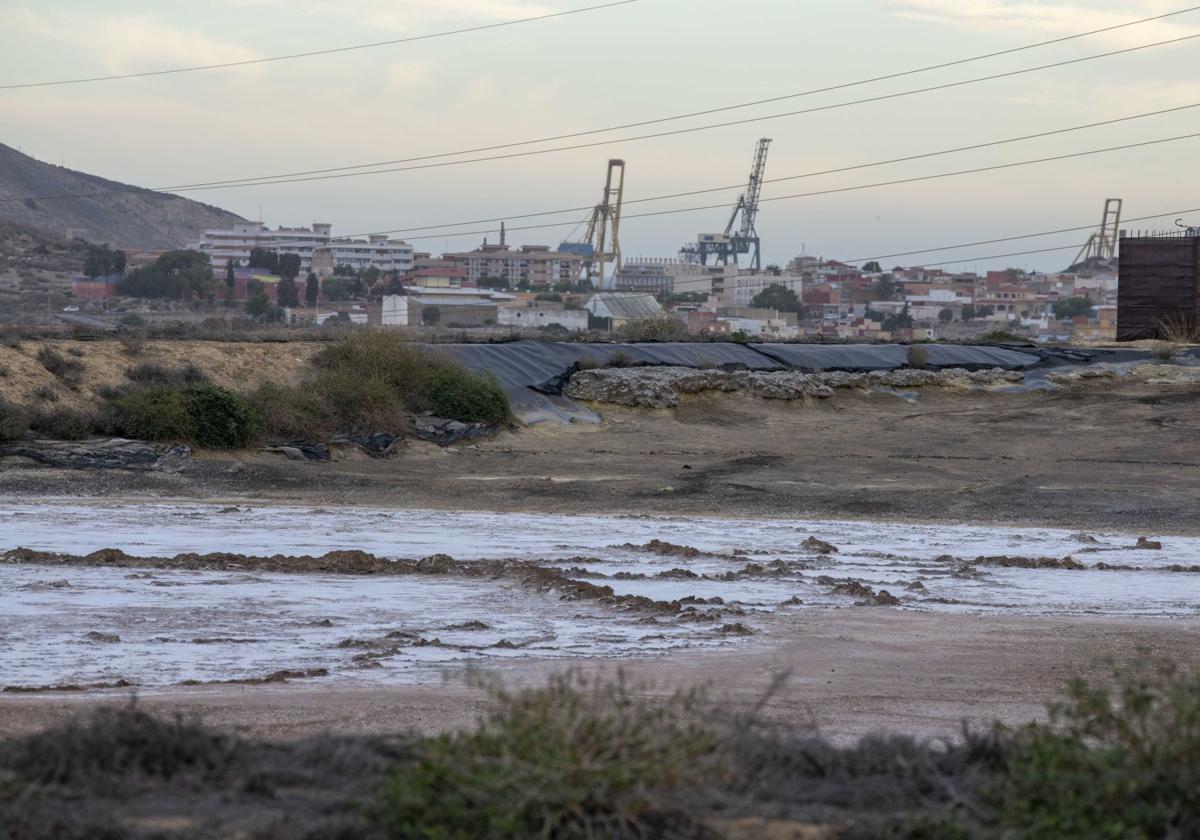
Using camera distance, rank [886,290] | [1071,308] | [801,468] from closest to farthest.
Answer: [801,468] → [1071,308] → [886,290]

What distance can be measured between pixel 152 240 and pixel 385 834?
585 ft

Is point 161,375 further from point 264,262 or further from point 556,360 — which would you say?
point 264,262

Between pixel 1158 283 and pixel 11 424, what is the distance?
37884 mm

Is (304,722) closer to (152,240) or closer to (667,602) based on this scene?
(667,602)

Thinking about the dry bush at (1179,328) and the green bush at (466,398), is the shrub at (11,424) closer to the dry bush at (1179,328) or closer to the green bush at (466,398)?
the green bush at (466,398)

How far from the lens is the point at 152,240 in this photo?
572 feet

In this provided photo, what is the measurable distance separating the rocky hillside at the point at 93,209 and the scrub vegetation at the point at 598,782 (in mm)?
148012

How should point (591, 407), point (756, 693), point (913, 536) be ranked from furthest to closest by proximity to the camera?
point (591, 407), point (913, 536), point (756, 693)

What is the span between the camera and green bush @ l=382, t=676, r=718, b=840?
5176 millimetres

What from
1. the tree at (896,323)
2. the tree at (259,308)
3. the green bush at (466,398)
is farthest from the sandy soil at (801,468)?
the tree at (896,323)

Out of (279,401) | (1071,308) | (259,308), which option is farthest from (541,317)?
(1071,308)

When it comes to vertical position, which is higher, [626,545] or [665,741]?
[665,741]

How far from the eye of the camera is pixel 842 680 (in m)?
11.0

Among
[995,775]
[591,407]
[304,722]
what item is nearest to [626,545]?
[304,722]
